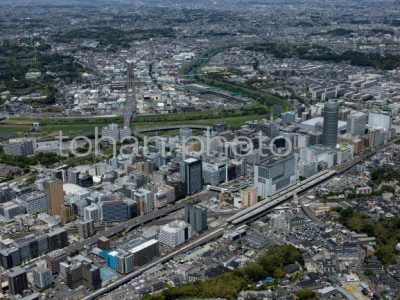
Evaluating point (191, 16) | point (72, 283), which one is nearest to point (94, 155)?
point (72, 283)

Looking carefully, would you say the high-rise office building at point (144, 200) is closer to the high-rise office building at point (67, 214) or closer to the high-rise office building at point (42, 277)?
the high-rise office building at point (67, 214)

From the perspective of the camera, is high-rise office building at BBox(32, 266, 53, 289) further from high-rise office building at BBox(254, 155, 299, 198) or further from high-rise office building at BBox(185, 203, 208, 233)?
high-rise office building at BBox(254, 155, 299, 198)

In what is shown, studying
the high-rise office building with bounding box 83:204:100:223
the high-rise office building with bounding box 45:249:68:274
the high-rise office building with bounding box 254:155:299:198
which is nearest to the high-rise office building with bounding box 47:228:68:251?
the high-rise office building with bounding box 45:249:68:274

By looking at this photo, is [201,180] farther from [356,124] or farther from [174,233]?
[356,124]

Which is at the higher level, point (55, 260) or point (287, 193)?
point (55, 260)

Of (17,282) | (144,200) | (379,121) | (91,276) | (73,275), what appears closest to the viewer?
(17,282)

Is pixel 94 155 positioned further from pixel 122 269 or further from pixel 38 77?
pixel 38 77

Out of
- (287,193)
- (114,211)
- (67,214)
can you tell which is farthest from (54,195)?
(287,193)
